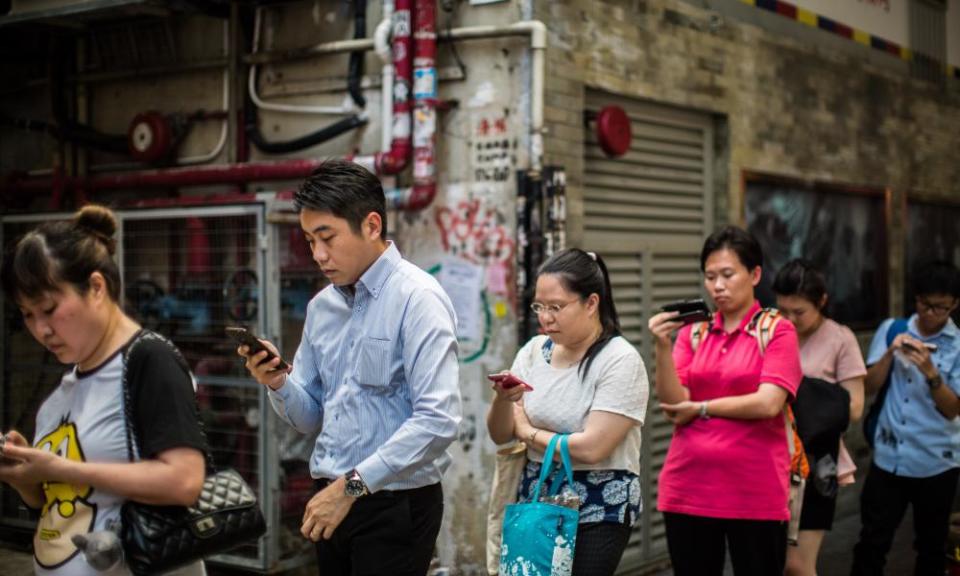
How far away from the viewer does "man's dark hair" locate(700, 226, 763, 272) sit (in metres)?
4.73

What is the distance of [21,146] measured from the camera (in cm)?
872

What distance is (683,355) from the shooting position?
193 inches

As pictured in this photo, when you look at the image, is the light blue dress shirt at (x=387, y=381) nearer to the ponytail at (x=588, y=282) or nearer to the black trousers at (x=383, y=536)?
the black trousers at (x=383, y=536)

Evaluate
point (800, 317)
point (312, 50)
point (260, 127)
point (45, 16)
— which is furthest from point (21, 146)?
point (800, 317)

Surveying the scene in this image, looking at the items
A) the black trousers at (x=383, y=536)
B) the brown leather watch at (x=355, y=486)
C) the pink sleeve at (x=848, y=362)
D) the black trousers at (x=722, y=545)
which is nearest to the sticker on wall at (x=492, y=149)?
the pink sleeve at (x=848, y=362)

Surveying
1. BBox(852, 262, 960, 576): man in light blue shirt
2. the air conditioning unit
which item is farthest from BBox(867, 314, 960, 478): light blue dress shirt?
the air conditioning unit

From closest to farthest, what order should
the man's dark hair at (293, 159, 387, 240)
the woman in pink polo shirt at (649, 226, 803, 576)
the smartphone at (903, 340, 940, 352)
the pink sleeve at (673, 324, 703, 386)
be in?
the man's dark hair at (293, 159, 387, 240) < the woman in pink polo shirt at (649, 226, 803, 576) < the pink sleeve at (673, 324, 703, 386) < the smartphone at (903, 340, 940, 352)

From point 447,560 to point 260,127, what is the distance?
311 centimetres

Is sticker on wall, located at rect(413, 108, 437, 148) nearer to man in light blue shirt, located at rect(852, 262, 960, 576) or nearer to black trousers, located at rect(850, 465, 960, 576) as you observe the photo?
man in light blue shirt, located at rect(852, 262, 960, 576)

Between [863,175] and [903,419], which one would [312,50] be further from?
[863,175]

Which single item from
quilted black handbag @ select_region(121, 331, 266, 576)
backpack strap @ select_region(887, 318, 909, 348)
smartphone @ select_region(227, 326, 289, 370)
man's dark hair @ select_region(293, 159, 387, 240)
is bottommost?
quilted black handbag @ select_region(121, 331, 266, 576)

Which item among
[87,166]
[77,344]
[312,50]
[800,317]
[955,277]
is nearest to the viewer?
[77,344]

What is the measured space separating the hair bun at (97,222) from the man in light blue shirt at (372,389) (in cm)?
53

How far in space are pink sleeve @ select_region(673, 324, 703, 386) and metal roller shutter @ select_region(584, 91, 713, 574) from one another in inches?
82.1
